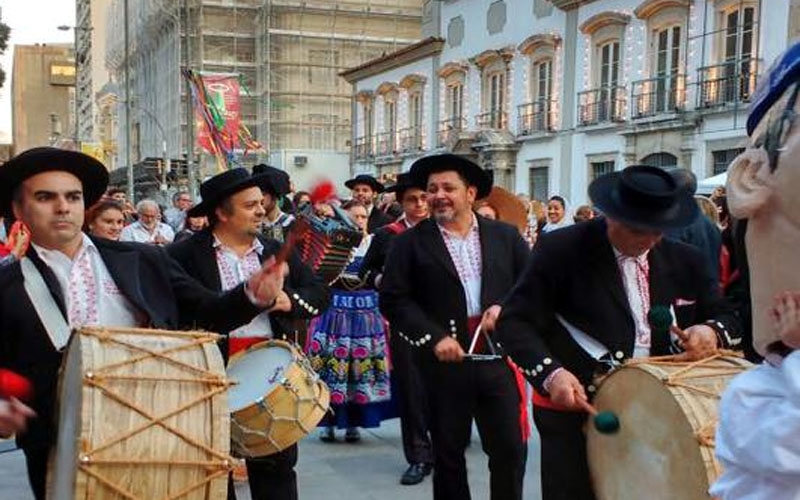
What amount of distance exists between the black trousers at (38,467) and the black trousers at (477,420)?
1700mm

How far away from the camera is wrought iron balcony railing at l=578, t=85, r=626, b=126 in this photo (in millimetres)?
20391

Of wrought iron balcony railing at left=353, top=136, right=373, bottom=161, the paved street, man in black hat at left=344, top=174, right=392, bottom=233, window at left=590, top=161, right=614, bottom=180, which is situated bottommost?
the paved street

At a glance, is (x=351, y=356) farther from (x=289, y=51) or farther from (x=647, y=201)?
(x=289, y=51)

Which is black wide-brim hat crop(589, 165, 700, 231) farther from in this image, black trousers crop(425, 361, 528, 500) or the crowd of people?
black trousers crop(425, 361, 528, 500)

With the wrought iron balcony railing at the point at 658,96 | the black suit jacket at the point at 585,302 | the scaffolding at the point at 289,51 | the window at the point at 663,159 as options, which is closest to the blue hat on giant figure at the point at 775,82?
the black suit jacket at the point at 585,302

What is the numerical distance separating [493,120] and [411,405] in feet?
68.3

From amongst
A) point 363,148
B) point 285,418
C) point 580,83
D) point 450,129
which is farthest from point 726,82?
point 363,148

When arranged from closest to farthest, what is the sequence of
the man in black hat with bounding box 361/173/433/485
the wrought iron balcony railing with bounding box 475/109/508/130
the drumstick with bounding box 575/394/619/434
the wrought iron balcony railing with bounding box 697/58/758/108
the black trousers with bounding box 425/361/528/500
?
the drumstick with bounding box 575/394/619/434
the black trousers with bounding box 425/361/528/500
the man in black hat with bounding box 361/173/433/485
the wrought iron balcony railing with bounding box 697/58/758/108
the wrought iron balcony railing with bounding box 475/109/508/130

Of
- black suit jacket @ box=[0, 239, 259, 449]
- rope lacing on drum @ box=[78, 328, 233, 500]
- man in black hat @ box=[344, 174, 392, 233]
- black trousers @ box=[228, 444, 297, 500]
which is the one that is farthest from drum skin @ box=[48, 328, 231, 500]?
man in black hat @ box=[344, 174, 392, 233]

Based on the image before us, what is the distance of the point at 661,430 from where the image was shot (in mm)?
2498

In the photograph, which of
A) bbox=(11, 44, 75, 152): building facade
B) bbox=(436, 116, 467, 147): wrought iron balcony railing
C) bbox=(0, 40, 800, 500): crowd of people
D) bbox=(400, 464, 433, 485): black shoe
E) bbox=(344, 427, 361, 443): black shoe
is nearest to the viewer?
bbox=(0, 40, 800, 500): crowd of people

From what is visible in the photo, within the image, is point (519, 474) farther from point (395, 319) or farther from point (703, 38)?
point (703, 38)

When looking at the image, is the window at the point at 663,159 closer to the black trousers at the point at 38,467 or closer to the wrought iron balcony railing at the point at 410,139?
the wrought iron balcony railing at the point at 410,139

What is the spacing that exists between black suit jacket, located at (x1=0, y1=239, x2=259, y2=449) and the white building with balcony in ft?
36.4
